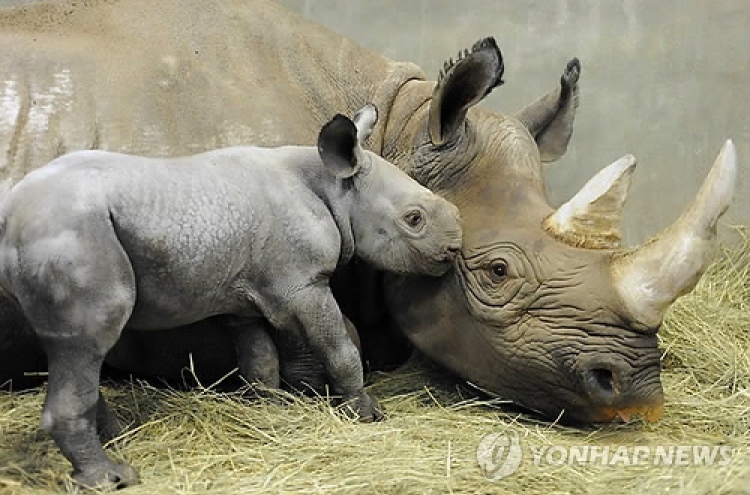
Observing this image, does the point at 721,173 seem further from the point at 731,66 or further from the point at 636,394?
the point at 731,66

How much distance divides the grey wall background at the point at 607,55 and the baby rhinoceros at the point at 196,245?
1.76 metres

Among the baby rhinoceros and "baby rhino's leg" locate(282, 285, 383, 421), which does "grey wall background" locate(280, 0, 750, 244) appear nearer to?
the baby rhinoceros

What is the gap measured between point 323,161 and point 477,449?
3.25ft

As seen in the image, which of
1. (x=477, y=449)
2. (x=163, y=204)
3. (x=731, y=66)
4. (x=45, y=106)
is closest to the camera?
(x=163, y=204)

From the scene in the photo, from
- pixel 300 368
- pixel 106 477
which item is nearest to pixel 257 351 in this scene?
pixel 300 368

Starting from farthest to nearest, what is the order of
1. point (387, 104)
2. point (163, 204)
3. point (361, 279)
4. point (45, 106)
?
point (387, 104) < point (361, 279) < point (45, 106) < point (163, 204)

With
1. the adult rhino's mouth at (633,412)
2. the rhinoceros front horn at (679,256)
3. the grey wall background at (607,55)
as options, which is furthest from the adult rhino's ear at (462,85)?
the grey wall background at (607,55)

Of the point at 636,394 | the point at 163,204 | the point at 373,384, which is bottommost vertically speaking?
the point at 373,384

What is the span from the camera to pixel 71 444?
285 cm

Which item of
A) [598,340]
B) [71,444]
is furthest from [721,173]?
[71,444]

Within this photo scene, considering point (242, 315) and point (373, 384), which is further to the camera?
point (373, 384)

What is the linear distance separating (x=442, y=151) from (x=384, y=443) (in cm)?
116

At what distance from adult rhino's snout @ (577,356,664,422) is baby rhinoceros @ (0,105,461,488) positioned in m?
0.58

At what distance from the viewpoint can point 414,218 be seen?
11.5 feet
